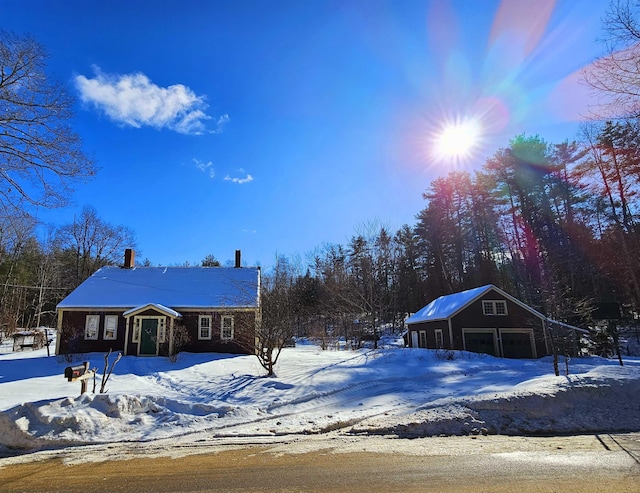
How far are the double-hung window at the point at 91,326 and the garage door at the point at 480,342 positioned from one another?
2101 centimetres

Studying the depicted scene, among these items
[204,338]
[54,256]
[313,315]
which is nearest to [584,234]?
[313,315]

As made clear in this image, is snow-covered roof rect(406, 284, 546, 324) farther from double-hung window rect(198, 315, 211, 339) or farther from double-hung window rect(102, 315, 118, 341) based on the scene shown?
double-hung window rect(102, 315, 118, 341)

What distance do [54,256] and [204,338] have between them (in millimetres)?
30372

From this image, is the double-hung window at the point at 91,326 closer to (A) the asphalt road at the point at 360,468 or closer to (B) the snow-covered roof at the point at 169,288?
(B) the snow-covered roof at the point at 169,288

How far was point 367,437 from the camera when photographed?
750cm

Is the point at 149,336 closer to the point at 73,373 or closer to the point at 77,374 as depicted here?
the point at 77,374

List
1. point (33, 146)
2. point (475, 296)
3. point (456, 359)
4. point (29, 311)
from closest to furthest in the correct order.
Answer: point (33, 146)
point (456, 359)
point (475, 296)
point (29, 311)

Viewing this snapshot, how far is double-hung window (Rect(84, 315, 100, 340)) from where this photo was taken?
69.2ft

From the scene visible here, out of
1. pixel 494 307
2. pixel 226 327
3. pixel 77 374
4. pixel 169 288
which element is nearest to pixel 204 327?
pixel 226 327

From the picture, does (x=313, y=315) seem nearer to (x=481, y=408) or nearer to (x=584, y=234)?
(x=584, y=234)

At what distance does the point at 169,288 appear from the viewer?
77.2 feet

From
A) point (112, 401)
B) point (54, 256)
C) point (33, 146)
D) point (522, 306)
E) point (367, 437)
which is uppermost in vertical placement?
point (54, 256)

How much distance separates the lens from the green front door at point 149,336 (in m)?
20.3

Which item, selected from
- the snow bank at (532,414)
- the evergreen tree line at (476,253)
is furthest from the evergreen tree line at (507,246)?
the snow bank at (532,414)
